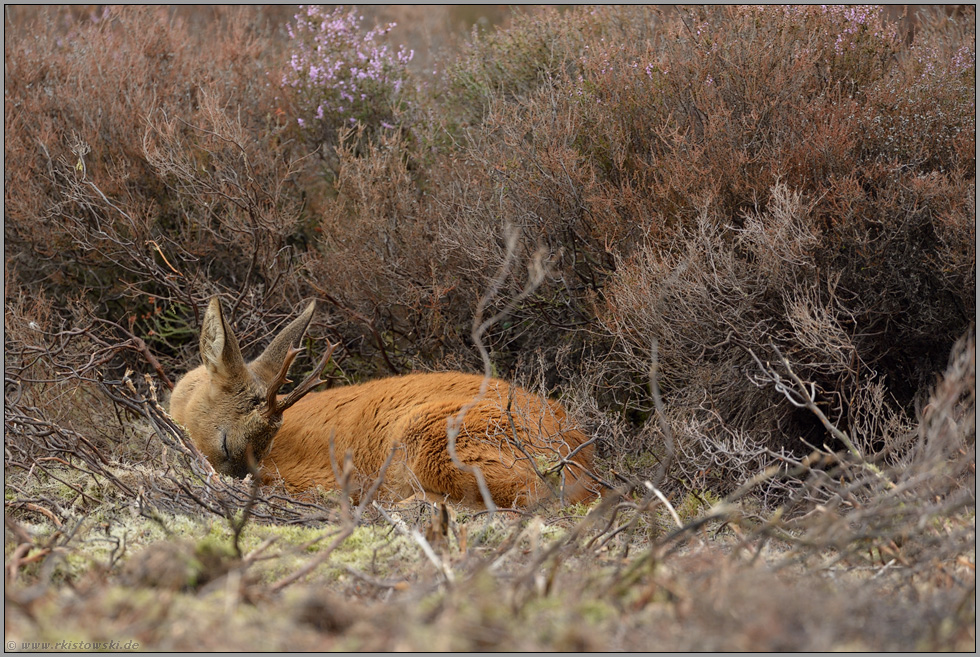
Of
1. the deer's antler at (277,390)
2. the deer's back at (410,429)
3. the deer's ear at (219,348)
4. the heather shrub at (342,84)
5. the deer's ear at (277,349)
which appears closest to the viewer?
the deer's back at (410,429)

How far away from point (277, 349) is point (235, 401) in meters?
0.44

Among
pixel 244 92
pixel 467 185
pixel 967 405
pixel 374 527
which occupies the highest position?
pixel 244 92

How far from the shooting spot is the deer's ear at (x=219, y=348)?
5.54 metres

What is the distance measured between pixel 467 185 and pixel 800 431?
2.91 meters

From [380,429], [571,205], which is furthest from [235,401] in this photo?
[571,205]

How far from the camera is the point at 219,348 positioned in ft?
18.5

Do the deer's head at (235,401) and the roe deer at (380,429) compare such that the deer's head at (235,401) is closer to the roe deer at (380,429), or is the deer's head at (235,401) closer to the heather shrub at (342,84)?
the roe deer at (380,429)

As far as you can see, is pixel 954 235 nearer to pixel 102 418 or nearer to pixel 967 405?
pixel 967 405

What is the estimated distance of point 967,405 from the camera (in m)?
4.25

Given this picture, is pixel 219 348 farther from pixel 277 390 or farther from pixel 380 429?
A: pixel 380 429

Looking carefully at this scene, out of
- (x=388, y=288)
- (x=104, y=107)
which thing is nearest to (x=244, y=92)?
(x=104, y=107)

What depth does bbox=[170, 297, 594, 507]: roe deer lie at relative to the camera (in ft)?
17.1

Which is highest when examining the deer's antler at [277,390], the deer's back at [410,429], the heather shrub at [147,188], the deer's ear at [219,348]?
the heather shrub at [147,188]

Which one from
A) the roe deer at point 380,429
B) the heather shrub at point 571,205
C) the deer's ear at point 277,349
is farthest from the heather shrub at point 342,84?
the roe deer at point 380,429
